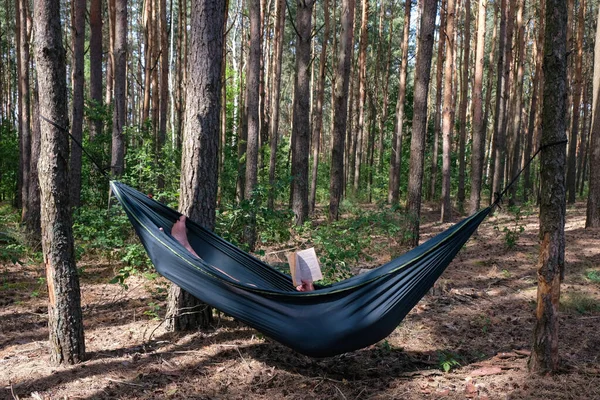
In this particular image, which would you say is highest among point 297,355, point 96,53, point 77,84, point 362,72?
point 362,72

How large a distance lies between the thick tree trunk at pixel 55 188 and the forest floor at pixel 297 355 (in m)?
0.29

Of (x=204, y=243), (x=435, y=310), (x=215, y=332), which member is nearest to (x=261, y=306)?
(x=204, y=243)

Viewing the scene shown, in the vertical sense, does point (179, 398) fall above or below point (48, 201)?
below

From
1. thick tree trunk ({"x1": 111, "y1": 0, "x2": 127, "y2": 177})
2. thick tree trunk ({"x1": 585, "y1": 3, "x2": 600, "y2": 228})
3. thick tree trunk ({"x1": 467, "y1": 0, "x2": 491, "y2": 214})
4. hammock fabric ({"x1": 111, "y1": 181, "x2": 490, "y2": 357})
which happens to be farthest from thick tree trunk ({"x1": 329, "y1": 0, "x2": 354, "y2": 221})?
hammock fabric ({"x1": 111, "y1": 181, "x2": 490, "y2": 357})

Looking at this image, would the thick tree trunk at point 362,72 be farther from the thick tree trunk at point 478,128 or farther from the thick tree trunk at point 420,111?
the thick tree trunk at point 420,111

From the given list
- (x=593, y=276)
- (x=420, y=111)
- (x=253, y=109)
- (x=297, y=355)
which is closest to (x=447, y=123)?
(x=420, y=111)

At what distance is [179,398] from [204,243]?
1060mm

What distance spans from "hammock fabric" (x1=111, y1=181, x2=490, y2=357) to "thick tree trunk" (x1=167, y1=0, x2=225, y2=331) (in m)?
0.57

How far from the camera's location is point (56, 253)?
2.79 meters

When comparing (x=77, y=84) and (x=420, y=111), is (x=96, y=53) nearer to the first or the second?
(x=77, y=84)

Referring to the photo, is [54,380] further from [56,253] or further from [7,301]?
[7,301]

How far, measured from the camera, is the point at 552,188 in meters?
2.71

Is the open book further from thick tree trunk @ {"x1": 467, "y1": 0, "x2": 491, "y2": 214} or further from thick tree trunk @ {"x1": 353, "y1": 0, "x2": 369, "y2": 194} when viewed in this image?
thick tree trunk @ {"x1": 353, "y1": 0, "x2": 369, "y2": 194}

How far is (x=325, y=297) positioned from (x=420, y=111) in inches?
173
